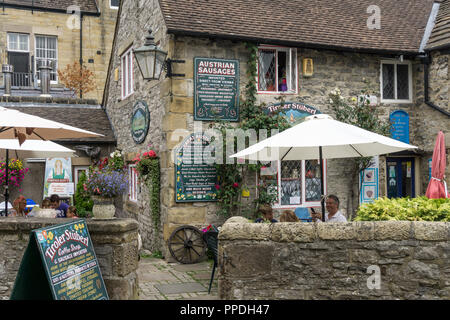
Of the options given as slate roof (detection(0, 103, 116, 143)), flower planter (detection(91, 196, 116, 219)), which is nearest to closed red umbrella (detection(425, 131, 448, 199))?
flower planter (detection(91, 196, 116, 219))

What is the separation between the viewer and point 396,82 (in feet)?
36.7

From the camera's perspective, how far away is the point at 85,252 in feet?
14.9

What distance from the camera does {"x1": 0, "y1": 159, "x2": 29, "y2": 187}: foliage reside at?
13.2m

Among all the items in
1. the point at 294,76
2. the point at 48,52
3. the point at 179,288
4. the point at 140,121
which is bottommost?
the point at 179,288

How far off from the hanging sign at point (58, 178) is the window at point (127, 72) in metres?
2.87

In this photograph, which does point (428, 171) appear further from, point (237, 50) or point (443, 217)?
point (443, 217)

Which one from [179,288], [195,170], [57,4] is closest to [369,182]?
[195,170]

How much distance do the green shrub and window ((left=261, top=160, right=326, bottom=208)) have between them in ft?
14.2

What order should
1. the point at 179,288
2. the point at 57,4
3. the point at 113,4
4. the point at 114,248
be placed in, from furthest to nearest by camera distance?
the point at 113,4 < the point at 57,4 < the point at 179,288 < the point at 114,248

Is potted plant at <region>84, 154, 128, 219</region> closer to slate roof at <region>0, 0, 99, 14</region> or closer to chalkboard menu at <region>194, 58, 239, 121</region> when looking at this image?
chalkboard menu at <region>194, 58, 239, 121</region>

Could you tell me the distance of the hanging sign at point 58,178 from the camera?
45.3 feet

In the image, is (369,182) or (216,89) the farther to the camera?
(369,182)

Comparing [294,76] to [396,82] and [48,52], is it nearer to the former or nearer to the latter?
[396,82]

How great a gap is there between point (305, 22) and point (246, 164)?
373 centimetres
